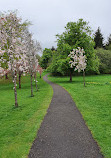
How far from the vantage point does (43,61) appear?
8425cm

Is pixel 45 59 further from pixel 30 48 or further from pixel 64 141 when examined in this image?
pixel 64 141

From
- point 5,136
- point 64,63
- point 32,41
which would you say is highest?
point 32,41

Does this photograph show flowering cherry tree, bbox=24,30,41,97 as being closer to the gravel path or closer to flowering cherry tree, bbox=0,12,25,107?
flowering cherry tree, bbox=0,12,25,107

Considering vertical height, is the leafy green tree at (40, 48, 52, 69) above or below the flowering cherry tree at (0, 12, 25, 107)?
above

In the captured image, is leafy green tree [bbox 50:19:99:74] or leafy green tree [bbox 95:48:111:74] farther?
leafy green tree [bbox 95:48:111:74]

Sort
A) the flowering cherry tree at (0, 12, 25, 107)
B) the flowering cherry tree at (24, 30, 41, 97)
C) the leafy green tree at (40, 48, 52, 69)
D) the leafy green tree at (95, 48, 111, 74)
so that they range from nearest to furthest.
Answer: the flowering cherry tree at (0, 12, 25, 107), the flowering cherry tree at (24, 30, 41, 97), the leafy green tree at (95, 48, 111, 74), the leafy green tree at (40, 48, 52, 69)

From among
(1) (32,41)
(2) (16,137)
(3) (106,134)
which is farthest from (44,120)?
(1) (32,41)

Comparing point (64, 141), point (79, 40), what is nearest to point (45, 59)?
point (79, 40)

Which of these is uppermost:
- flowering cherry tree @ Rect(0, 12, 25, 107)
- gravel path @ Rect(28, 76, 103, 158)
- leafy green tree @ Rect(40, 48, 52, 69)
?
leafy green tree @ Rect(40, 48, 52, 69)

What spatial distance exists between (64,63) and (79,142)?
24332 millimetres

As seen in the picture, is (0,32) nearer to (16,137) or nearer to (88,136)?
(16,137)

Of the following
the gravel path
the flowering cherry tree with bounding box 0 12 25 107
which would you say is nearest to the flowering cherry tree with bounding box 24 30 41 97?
the flowering cherry tree with bounding box 0 12 25 107

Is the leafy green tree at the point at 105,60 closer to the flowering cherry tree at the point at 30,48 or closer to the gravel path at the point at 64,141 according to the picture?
the flowering cherry tree at the point at 30,48

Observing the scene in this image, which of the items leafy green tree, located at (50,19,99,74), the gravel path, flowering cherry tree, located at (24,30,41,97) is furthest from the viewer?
leafy green tree, located at (50,19,99,74)
